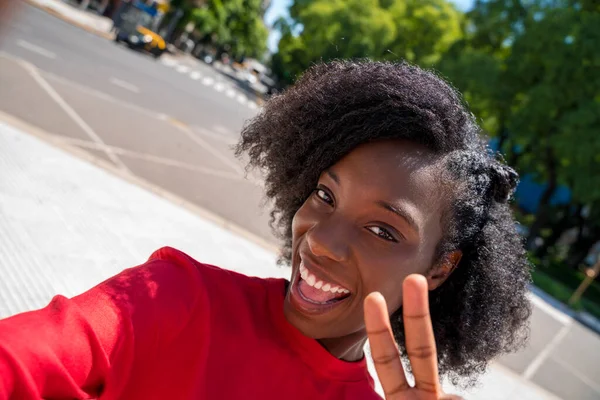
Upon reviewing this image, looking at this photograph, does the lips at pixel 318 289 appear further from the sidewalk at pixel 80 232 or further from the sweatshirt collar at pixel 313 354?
the sidewalk at pixel 80 232

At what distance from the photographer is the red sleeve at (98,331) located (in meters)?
0.83

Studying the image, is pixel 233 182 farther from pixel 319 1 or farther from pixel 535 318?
pixel 319 1

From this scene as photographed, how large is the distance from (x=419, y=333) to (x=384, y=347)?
0.22ft

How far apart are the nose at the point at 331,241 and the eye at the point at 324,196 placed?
0.11 m

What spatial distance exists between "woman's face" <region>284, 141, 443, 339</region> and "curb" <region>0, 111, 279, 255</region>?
15.0 feet

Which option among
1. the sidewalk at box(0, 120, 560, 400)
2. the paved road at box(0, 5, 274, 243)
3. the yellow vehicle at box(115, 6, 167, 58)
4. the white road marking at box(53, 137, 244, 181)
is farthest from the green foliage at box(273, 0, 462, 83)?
the sidewalk at box(0, 120, 560, 400)

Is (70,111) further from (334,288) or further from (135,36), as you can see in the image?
(135,36)

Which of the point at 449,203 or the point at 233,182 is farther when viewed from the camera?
the point at 233,182

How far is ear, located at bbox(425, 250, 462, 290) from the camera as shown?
1.45 metres

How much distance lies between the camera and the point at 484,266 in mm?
1699

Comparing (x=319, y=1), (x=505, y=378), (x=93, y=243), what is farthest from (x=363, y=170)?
(x=319, y=1)

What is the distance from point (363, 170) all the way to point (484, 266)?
0.69 m

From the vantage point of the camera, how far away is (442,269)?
1490 mm

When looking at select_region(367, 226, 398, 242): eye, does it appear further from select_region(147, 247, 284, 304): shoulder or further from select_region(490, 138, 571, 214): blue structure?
select_region(490, 138, 571, 214): blue structure
